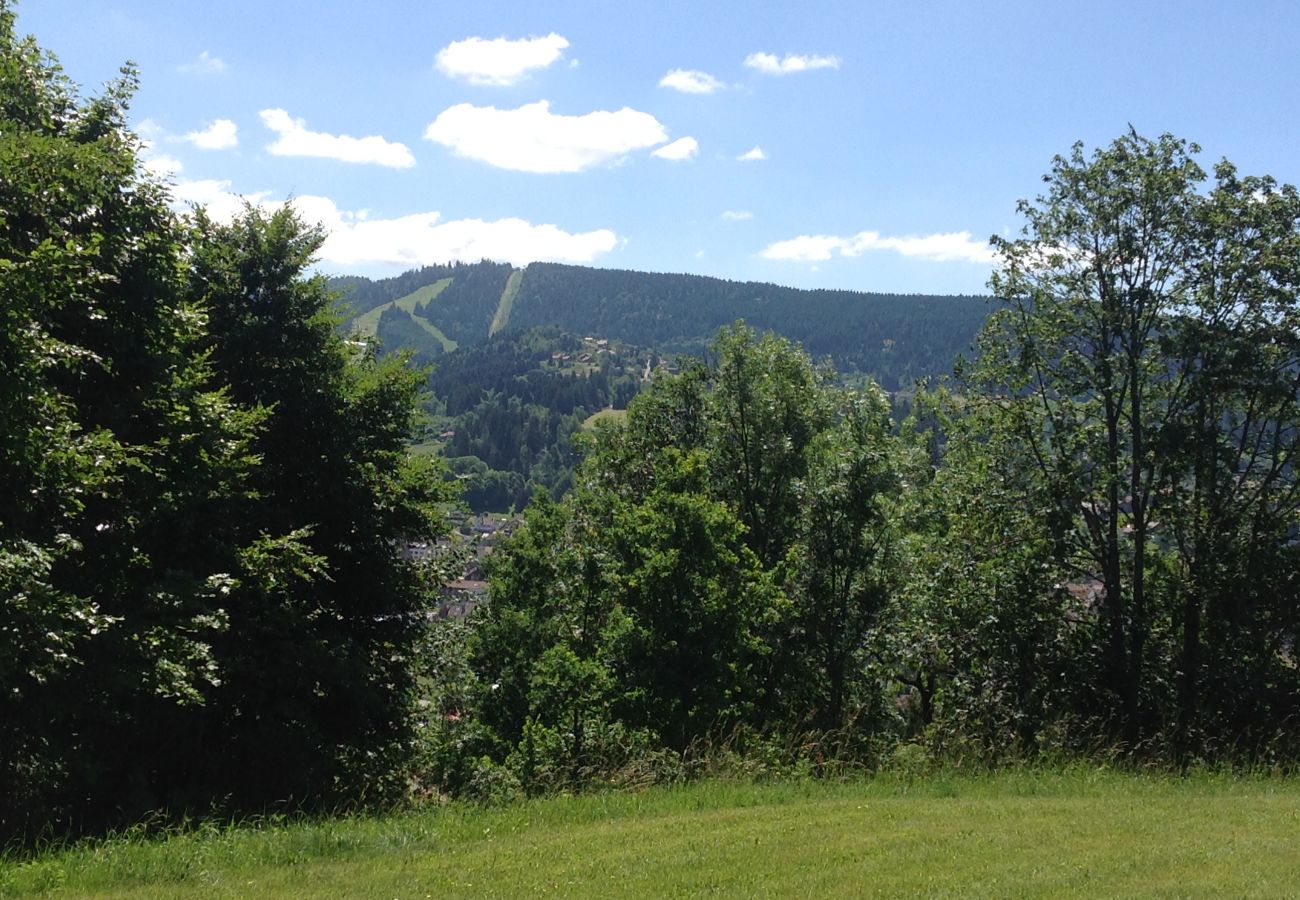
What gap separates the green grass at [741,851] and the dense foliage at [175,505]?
94.6 inches

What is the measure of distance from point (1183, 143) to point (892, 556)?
10034 mm

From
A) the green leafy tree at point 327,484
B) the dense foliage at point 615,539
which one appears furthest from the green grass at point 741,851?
the green leafy tree at point 327,484

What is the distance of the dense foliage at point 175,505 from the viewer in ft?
31.0

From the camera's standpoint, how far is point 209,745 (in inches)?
536

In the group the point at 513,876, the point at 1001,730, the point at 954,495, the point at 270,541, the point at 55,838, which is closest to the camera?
the point at 513,876

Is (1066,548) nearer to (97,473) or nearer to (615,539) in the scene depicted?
(615,539)

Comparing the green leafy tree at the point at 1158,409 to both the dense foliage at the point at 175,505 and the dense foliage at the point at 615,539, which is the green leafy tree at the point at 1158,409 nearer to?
the dense foliage at the point at 615,539

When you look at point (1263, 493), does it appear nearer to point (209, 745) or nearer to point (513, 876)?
point (513, 876)

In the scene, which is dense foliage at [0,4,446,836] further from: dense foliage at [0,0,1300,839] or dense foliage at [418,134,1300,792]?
dense foliage at [418,134,1300,792]

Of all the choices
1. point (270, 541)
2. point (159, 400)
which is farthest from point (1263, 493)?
point (159, 400)

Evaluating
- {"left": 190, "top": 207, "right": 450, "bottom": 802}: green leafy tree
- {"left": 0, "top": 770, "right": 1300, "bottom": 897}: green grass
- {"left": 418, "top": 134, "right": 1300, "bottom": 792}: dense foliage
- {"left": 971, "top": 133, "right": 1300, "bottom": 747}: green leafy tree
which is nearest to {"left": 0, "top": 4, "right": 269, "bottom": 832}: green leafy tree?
{"left": 190, "top": 207, "right": 450, "bottom": 802}: green leafy tree

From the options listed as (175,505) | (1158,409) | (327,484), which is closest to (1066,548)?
(1158,409)

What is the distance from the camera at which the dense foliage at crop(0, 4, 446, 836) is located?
945 centimetres

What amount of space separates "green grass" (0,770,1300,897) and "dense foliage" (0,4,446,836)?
2.40 metres
